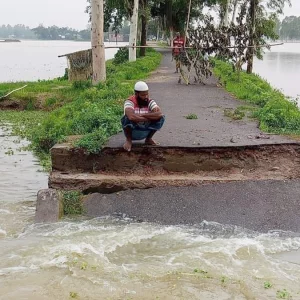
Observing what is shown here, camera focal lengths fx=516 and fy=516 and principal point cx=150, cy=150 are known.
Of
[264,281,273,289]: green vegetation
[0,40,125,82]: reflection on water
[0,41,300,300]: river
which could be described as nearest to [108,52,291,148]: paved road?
[0,41,300,300]: river

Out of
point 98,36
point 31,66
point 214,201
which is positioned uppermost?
point 98,36

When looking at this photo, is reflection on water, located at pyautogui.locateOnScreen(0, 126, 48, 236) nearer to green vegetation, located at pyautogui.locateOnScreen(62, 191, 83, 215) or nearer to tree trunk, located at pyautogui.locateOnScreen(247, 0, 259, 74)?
green vegetation, located at pyautogui.locateOnScreen(62, 191, 83, 215)

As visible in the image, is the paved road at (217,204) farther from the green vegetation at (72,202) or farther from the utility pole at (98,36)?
the utility pole at (98,36)

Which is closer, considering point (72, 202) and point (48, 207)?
point (48, 207)

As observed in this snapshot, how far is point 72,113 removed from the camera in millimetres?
12414

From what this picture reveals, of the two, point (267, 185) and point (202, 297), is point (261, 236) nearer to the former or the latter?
point (267, 185)

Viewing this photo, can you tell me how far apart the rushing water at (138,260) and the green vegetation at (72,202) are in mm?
304

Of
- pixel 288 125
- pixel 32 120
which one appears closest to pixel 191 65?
pixel 32 120

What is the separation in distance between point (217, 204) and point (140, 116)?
1.77 m

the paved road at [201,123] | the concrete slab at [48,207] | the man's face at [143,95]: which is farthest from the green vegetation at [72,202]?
the man's face at [143,95]

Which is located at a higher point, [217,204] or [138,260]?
[217,204]

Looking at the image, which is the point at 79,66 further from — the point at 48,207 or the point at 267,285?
the point at 267,285

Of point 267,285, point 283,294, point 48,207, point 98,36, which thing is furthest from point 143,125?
point 98,36

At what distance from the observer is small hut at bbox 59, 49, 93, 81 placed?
1844 cm
